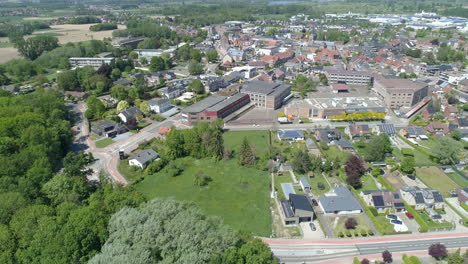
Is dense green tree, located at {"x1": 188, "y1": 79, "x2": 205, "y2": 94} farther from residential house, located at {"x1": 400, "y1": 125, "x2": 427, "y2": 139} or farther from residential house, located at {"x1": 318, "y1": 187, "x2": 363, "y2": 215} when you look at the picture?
residential house, located at {"x1": 318, "y1": 187, "x2": 363, "y2": 215}

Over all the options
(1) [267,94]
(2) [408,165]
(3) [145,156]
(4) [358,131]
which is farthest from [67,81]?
(2) [408,165]

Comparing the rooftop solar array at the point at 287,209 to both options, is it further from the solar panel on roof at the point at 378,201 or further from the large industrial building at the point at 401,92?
the large industrial building at the point at 401,92

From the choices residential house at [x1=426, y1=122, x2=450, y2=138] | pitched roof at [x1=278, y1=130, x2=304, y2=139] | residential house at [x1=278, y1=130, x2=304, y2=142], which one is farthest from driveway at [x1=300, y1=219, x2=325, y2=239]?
residential house at [x1=426, y1=122, x2=450, y2=138]

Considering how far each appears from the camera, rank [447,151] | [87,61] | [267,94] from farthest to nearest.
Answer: [87,61] → [267,94] → [447,151]

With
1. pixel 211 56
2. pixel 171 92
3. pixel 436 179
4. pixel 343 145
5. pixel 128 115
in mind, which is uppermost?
pixel 211 56

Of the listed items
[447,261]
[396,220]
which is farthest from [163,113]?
[447,261]

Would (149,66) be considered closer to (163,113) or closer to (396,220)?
(163,113)

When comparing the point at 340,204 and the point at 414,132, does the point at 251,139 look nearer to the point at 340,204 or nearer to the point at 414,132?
the point at 340,204
